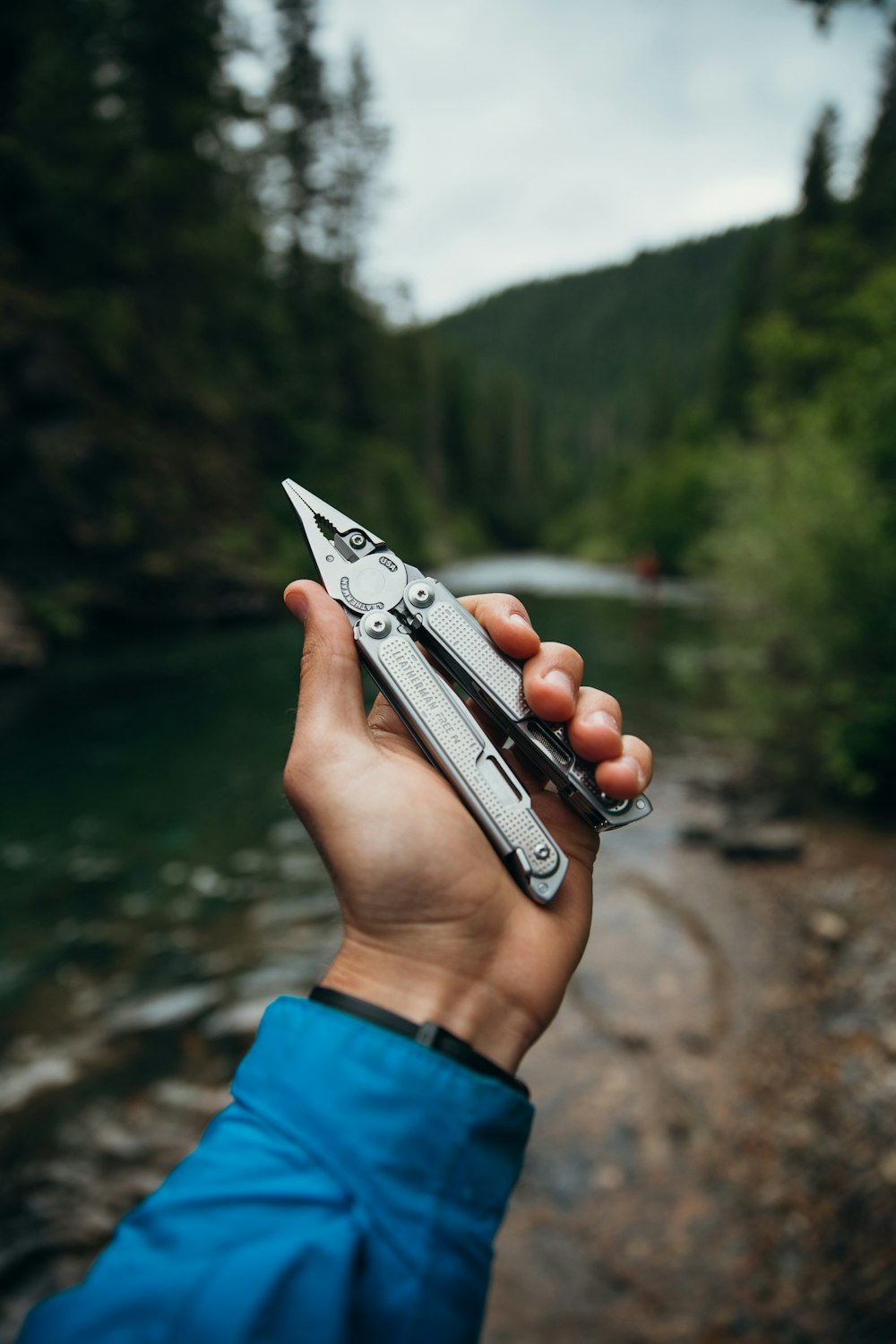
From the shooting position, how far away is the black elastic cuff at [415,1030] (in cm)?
141

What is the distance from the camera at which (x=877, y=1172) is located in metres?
3.78

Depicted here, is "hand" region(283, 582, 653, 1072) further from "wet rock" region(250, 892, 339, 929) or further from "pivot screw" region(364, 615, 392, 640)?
"wet rock" region(250, 892, 339, 929)

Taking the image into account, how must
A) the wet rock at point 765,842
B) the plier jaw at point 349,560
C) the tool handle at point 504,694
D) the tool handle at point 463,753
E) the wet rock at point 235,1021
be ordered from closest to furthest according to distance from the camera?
1. the tool handle at point 463,753
2. the tool handle at point 504,694
3. the plier jaw at point 349,560
4. the wet rock at point 235,1021
5. the wet rock at point 765,842

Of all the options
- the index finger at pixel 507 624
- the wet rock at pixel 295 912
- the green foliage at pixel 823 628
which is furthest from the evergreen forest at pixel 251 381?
the wet rock at pixel 295 912

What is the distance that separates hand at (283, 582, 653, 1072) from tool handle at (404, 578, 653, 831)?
0.20 ft

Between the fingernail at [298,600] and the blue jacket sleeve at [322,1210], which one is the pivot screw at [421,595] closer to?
the fingernail at [298,600]

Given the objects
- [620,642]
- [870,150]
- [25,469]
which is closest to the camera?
[25,469]

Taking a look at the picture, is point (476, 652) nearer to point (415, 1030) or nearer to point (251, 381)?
point (415, 1030)

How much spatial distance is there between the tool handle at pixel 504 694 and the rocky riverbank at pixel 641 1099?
9.40 feet

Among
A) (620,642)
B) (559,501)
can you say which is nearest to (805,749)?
(620,642)

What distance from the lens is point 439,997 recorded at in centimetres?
155

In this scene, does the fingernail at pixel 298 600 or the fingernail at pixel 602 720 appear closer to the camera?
the fingernail at pixel 602 720

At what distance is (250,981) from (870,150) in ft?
71.7

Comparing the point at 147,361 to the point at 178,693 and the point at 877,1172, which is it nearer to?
the point at 178,693
